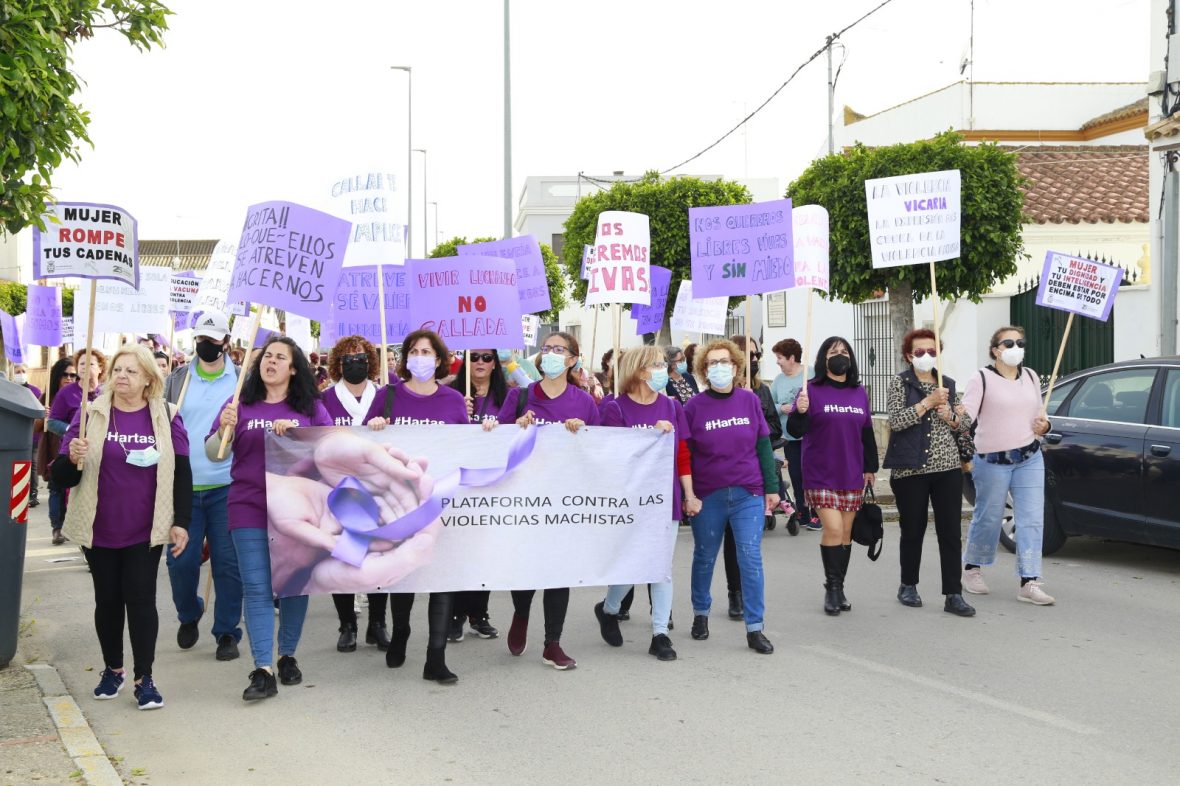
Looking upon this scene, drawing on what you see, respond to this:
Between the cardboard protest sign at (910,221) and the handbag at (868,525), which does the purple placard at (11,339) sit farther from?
the handbag at (868,525)

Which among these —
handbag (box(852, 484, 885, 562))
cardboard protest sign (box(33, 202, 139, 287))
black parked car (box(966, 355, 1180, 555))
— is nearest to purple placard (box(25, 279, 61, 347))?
cardboard protest sign (box(33, 202, 139, 287))

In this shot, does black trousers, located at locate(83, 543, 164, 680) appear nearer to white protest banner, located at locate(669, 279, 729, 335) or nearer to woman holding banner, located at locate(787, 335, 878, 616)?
woman holding banner, located at locate(787, 335, 878, 616)

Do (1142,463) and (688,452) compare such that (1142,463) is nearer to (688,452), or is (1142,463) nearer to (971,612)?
(971,612)

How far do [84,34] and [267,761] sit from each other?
4491 mm

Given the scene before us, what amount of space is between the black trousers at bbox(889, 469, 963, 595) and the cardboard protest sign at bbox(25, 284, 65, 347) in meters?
10.8

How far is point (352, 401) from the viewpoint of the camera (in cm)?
848

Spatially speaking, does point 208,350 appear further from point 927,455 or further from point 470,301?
point 927,455

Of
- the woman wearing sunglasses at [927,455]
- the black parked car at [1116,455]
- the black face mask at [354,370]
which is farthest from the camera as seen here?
the black parked car at [1116,455]

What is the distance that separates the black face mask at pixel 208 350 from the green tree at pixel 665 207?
71.3ft

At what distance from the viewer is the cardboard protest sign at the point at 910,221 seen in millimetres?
9930

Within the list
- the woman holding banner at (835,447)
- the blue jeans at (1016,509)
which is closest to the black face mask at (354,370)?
the woman holding banner at (835,447)

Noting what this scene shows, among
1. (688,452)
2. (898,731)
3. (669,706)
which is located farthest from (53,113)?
(898,731)

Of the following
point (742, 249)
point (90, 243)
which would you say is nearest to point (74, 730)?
point (90, 243)

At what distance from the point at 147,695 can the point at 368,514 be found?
1363 mm
